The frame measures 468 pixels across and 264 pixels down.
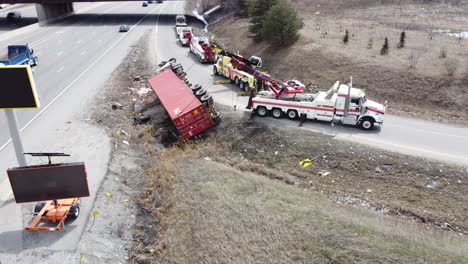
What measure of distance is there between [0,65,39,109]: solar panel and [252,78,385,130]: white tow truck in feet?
42.4

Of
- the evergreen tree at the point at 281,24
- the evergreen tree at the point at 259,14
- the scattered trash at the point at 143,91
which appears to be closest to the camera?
the scattered trash at the point at 143,91

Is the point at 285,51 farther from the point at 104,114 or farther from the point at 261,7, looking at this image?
the point at 104,114

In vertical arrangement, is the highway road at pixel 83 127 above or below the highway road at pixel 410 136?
above

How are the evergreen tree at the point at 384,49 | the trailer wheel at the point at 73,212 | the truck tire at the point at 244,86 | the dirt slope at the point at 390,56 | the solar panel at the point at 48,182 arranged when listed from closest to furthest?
the solar panel at the point at 48,182 < the trailer wheel at the point at 73,212 < the dirt slope at the point at 390,56 < the truck tire at the point at 244,86 < the evergreen tree at the point at 384,49

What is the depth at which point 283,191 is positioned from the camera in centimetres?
1662

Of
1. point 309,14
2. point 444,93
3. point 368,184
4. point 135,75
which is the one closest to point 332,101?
point 368,184

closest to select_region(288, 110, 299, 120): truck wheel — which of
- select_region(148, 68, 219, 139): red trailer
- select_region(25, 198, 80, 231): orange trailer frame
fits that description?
select_region(148, 68, 219, 139): red trailer

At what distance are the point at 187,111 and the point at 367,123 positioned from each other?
10.3 metres

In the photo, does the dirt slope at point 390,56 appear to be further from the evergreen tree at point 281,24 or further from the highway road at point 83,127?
the highway road at point 83,127

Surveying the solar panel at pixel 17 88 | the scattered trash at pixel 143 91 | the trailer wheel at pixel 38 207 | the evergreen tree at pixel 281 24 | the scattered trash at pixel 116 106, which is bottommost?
the scattered trash at pixel 143 91

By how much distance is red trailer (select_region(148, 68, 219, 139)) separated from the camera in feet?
71.3

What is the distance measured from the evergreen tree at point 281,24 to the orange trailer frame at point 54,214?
26242mm

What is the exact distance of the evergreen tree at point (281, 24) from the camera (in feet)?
115

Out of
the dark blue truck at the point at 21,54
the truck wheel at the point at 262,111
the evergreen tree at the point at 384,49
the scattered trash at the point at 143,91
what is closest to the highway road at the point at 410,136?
the truck wheel at the point at 262,111
